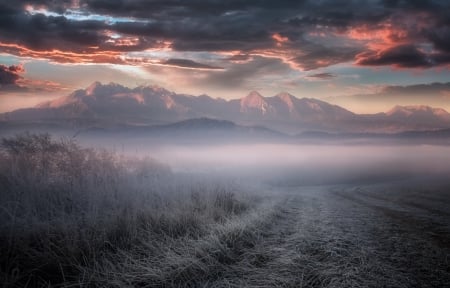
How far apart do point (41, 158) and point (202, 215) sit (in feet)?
31.8

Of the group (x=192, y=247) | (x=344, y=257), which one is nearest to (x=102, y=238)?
(x=192, y=247)

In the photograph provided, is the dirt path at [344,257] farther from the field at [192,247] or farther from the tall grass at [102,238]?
the tall grass at [102,238]

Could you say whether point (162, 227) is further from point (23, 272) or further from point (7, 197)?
point (7, 197)

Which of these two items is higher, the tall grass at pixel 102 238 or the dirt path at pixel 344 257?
the tall grass at pixel 102 238

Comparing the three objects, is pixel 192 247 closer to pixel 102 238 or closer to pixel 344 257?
pixel 102 238

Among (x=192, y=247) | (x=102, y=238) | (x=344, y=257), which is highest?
(x=102, y=238)

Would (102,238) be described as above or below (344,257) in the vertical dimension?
above

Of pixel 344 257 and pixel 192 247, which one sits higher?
pixel 192 247

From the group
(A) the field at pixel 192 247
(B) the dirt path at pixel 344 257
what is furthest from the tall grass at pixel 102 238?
(B) the dirt path at pixel 344 257

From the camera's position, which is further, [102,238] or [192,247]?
[102,238]

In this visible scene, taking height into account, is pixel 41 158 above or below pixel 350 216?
above

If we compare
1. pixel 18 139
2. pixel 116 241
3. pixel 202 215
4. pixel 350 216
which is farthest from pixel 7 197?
pixel 350 216

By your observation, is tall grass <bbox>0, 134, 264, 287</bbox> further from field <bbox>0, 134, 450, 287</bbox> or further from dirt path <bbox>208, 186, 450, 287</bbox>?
dirt path <bbox>208, 186, 450, 287</bbox>

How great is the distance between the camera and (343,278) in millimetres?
5516
